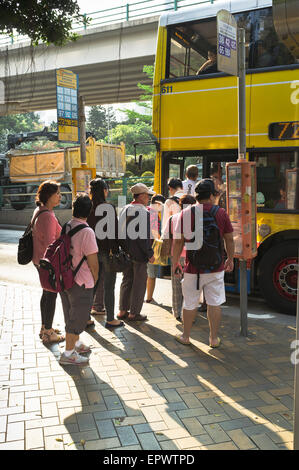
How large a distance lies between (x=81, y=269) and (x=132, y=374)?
1070mm

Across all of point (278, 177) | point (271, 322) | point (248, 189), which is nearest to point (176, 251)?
point (248, 189)

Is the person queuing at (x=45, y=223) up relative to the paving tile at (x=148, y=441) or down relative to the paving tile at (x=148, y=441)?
up

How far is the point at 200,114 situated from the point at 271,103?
104cm

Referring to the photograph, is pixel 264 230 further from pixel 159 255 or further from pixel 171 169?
pixel 171 169

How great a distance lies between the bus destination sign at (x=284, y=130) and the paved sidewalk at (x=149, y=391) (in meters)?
2.53

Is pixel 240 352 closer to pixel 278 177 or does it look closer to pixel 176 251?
pixel 176 251

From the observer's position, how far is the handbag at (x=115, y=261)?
16.4 feet

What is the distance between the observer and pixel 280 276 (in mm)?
6090

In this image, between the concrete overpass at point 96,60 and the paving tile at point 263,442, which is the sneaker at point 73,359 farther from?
the concrete overpass at point 96,60

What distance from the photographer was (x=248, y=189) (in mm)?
4773

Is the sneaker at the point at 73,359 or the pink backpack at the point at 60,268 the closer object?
the pink backpack at the point at 60,268

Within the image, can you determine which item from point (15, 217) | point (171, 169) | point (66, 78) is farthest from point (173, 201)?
point (15, 217)

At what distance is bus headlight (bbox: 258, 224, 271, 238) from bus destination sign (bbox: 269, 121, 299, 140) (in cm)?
122

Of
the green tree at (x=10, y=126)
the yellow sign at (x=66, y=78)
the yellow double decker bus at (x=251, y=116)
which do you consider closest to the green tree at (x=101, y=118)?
the green tree at (x=10, y=126)
